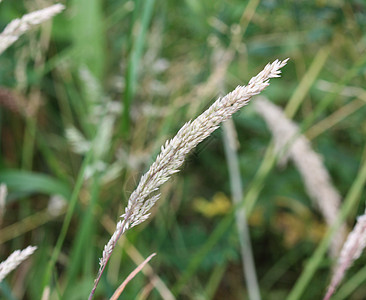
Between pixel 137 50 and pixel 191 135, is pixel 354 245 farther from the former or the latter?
pixel 137 50

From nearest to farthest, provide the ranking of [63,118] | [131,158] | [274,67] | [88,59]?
1. [274,67]
2. [131,158]
3. [88,59]
4. [63,118]

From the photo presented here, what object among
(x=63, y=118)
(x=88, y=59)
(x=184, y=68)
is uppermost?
(x=88, y=59)

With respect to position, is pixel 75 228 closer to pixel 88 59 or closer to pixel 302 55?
pixel 88 59

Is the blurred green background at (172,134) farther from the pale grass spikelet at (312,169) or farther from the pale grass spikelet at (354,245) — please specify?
the pale grass spikelet at (354,245)

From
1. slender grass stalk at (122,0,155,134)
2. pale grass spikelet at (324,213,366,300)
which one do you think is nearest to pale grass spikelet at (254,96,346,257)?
slender grass stalk at (122,0,155,134)

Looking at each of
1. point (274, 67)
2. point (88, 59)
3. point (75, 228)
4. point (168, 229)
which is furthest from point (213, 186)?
point (274, 67)

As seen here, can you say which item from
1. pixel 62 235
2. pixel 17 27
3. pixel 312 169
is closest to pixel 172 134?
pixel 312 169

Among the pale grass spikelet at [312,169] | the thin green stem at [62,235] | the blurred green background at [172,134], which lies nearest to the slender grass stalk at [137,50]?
the blurred green background at [172,134]
